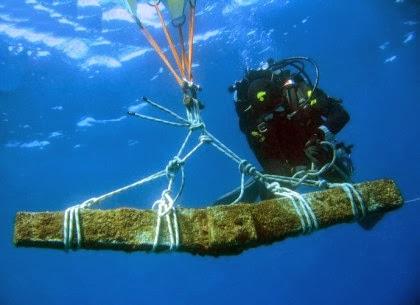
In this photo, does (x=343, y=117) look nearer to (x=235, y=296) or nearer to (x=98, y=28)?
(x=98, y=28)

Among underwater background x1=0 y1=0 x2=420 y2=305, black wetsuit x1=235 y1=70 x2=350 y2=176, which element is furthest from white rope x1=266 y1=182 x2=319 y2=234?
underwater background x1=0 y1=0 x2=420 y2=305

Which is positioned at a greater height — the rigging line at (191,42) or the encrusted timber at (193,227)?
the rigging line at (191,42)

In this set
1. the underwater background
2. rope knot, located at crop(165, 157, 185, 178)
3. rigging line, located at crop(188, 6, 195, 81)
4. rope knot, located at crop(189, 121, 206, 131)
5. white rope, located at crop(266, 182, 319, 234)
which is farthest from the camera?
the underwater background

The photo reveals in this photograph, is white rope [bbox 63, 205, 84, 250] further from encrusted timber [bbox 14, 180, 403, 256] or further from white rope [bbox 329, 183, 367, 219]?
white rope [bbox 329, 183, 367, 219]

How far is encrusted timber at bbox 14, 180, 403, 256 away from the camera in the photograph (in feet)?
7.32

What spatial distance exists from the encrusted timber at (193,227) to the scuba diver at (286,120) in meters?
2.13

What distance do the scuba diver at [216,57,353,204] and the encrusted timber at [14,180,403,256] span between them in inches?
83.8

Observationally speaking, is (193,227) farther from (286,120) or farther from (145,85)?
(145,85)

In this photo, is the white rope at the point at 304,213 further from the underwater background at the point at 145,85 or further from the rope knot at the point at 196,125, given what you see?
the underwater background at the point at 145,85

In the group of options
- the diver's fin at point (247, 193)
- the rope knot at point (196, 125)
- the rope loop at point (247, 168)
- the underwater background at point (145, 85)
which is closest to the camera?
the rope loop at point (247, 168)

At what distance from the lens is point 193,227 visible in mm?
2408

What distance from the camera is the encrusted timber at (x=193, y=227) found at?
223 centimetres

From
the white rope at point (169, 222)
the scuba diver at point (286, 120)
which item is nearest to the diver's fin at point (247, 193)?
the scuba diver at point (286, 120)

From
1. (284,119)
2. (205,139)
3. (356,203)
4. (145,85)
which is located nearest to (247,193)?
(284,119)
